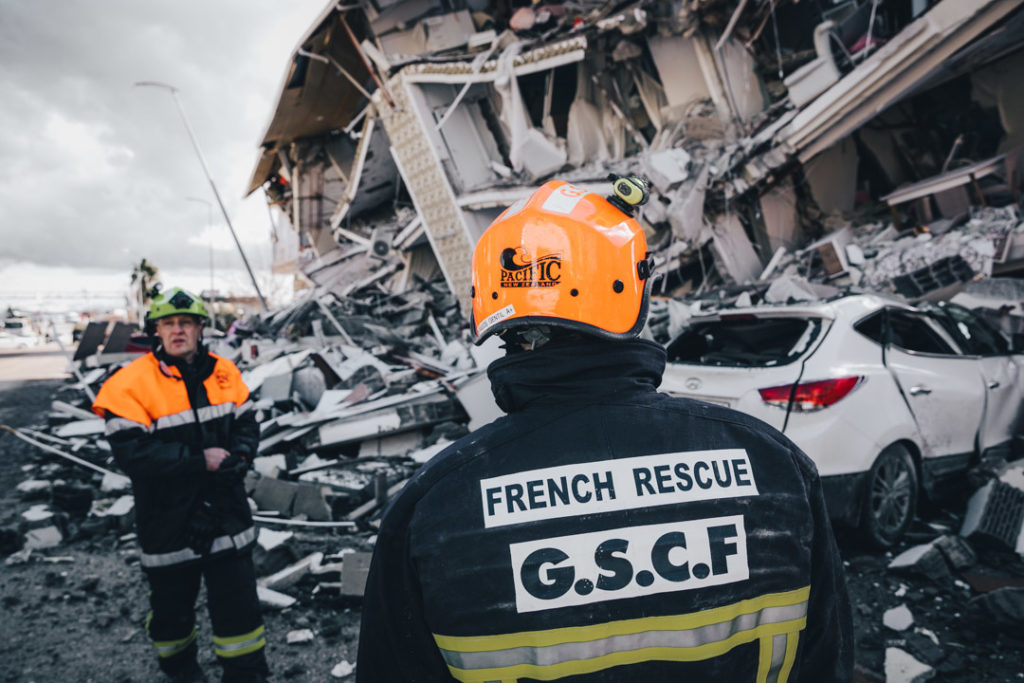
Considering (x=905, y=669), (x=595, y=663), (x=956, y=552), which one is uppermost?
(x=595, y=663)

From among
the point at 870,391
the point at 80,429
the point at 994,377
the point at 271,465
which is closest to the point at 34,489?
the point at 80,429

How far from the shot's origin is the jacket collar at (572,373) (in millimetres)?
1149

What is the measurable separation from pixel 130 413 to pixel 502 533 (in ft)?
8.20

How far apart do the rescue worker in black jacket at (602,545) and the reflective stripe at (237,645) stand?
2037 millimetres

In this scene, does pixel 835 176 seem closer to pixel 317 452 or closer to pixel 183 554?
pixel 317 452

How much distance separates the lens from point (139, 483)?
2758mm

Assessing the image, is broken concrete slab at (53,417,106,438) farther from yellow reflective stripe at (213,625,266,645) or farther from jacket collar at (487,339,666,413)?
jacket collar at (487,339,666,413)

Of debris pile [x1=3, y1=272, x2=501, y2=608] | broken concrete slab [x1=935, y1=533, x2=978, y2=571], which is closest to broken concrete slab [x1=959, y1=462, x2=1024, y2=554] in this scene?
broken concrete slab [x1=935, y1=533, x2=978, y2=571]

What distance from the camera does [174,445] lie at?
108 inches

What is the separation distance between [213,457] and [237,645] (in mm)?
906

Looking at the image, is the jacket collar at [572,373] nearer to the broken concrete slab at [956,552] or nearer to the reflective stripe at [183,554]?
the reflective stripe at [183,554]

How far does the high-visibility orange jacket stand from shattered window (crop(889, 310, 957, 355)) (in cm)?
461

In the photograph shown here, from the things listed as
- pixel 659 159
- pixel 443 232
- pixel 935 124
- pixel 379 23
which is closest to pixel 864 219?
pixel 935 124

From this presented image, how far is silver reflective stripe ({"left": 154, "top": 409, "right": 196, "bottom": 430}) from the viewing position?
9.20 ft
